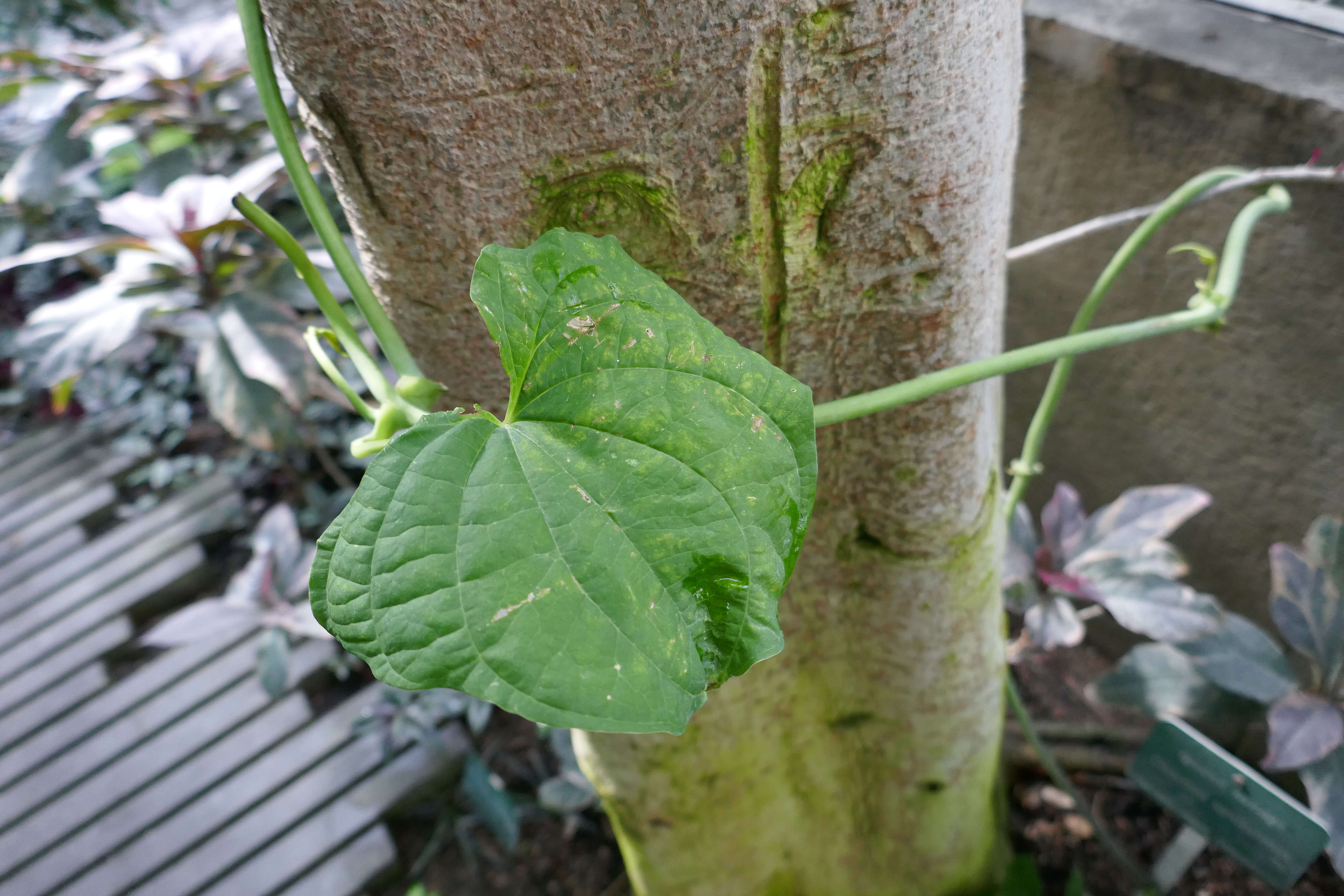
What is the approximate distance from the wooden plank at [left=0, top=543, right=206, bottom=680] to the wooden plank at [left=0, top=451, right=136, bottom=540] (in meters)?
Result: 0.38

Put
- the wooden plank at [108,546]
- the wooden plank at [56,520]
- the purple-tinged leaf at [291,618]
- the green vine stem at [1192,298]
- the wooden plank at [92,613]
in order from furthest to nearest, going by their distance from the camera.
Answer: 1. the wooden plank at [56,520]
2. the wooden plank at [108,546]
3. the wooden plank at [92,613]
4. the purple-tinged leaf at [291,618]
5. the green vine stem at [1192,298]

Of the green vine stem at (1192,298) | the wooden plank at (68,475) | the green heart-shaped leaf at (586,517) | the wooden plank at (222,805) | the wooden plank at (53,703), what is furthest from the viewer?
the wooden plank at (68,475)

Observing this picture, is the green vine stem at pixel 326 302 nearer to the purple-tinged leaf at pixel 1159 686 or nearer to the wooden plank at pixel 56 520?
the purple-tinged leaf at pixel 1159 686

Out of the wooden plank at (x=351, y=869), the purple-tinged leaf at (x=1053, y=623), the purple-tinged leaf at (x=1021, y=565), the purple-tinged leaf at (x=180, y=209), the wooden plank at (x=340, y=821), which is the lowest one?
the wooden plank at (x=351, y=869)

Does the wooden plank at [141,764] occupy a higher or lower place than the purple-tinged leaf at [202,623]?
lower

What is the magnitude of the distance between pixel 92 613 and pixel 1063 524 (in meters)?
2.52

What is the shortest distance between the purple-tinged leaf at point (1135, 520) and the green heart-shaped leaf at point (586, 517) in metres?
1.01

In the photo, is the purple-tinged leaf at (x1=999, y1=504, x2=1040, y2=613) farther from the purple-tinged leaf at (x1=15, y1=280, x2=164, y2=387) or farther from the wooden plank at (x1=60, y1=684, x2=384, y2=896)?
the purple-tinged leaf at (x1=15, y1=280, x2=164, y2=387)

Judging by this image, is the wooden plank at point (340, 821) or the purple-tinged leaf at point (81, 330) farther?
the wooden plank at point (340, 821)

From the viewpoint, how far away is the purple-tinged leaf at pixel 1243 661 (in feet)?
4.01

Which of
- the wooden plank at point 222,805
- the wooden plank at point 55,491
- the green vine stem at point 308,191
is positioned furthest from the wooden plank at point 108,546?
the green vine stem at point 308,191

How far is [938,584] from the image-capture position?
0.84 m

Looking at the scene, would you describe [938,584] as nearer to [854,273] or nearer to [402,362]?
[854,273]

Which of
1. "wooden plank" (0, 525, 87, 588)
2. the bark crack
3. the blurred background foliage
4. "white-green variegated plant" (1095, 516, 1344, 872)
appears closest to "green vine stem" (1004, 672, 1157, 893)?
"white-green variegated plant" (1095, 516, 1344, 872)
